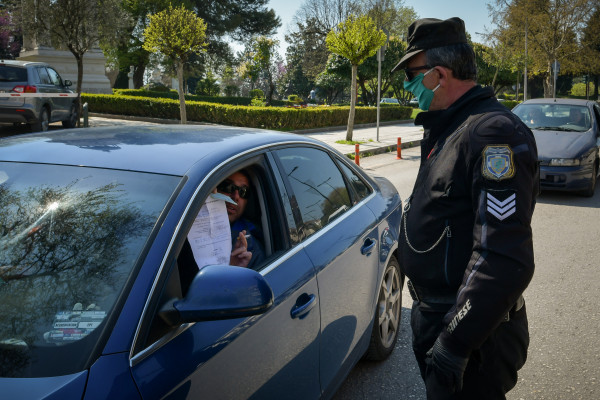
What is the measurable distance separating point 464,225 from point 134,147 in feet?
4.62

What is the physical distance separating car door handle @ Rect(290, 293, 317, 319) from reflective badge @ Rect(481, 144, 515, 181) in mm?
993

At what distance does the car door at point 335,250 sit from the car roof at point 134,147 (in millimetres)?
314

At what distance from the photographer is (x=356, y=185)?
3.84 meters

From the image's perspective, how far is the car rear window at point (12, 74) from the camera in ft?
48.6

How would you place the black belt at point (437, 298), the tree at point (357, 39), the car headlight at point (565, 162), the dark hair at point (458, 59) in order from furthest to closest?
the tree at point (357, 39)
the car headlight at point (565, 162)
the dark hair at point (458, 59)
the black belt at point (437, 298)

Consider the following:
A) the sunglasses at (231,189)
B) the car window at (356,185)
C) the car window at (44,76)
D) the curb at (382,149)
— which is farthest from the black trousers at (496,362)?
the car window at (44,76)

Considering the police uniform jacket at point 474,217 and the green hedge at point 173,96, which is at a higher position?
the green hedge at point 173,96

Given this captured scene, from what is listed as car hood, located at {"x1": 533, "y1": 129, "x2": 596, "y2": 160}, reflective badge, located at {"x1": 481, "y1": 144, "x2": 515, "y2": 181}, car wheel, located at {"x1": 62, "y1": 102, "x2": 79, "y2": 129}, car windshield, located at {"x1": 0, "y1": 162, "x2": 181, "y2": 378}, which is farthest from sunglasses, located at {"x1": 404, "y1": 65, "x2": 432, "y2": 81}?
car wheel, located at {"x1": 62, "y1": 102, "x2": 79, "y2": 129}

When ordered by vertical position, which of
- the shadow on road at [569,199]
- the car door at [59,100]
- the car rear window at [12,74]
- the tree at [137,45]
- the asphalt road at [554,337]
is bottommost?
the asphalt road at [554,337]

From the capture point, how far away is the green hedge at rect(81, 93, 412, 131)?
70.7 feet

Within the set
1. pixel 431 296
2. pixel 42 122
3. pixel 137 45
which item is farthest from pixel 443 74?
pixel 137 45

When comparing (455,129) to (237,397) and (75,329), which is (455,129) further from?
(75,329)

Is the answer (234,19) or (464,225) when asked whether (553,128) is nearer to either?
(464,225)

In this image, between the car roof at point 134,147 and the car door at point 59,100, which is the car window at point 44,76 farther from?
the car roof at point 134,147
